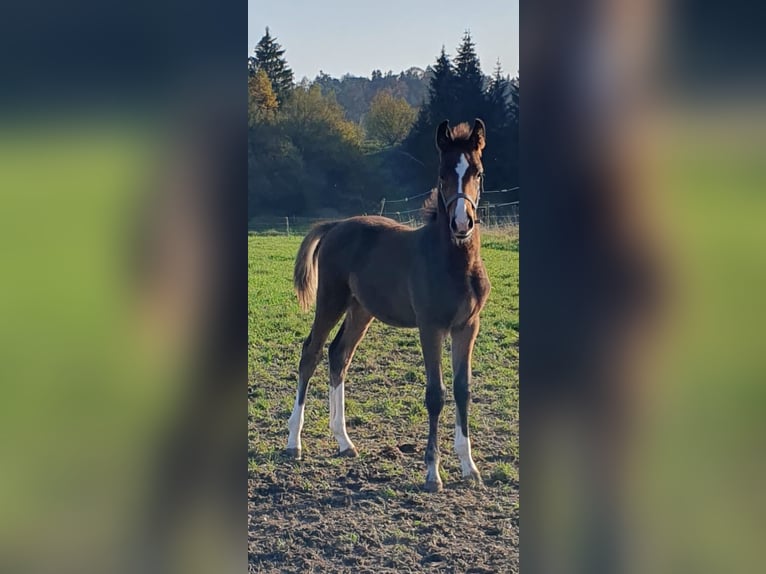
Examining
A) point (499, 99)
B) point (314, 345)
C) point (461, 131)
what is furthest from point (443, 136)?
point (314, 345)

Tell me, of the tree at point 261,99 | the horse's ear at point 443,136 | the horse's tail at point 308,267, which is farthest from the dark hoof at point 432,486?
the tree at point 261,99

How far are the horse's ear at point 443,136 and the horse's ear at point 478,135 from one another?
0.20ft

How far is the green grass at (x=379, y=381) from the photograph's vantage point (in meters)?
1.84

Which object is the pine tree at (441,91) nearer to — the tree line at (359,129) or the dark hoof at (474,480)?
the tree line at (359,129)

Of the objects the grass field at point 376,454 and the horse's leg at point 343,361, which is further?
the horse's leg at point 343,361

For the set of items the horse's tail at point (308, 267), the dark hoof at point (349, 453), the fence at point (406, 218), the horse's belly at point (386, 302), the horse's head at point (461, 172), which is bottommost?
the dark hoof at point (349, 453)

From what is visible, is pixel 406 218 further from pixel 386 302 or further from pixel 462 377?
pixel 462 377

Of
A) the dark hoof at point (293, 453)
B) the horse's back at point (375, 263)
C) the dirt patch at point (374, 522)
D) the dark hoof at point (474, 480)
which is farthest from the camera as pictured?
the horse's back at point (375, 263)

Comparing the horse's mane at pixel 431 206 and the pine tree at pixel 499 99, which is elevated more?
the pine tree at pixel 499 99
